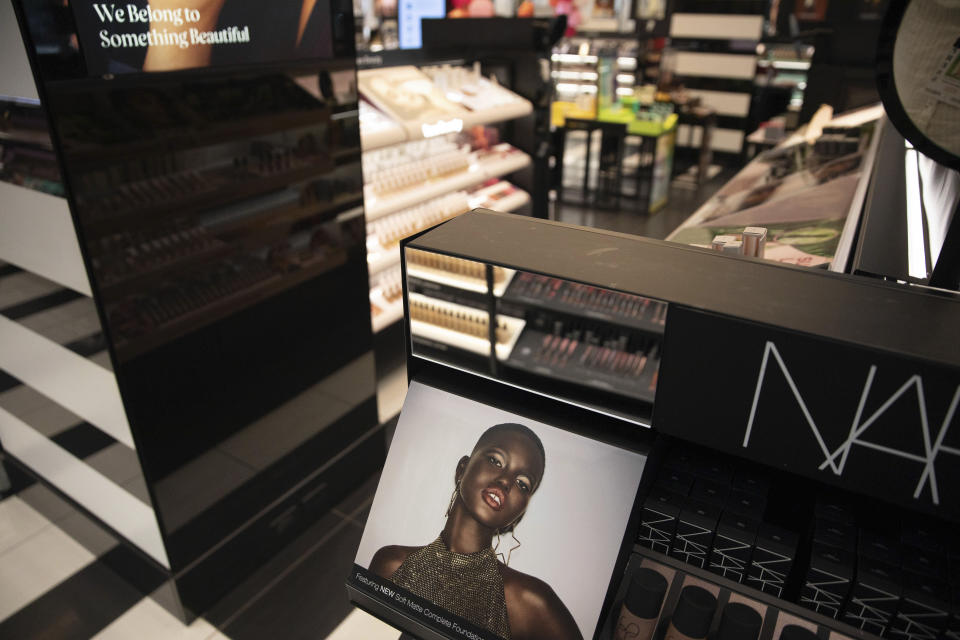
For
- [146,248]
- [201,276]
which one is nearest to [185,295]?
[201,276]

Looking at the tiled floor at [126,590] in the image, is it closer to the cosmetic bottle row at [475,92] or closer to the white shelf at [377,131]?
the white shelf at [377,131]

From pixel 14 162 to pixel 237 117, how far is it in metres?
0.65

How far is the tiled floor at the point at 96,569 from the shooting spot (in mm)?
2098

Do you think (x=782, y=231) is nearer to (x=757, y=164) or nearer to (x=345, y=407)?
(x=757, y=164)

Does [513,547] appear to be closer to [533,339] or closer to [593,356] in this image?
[533,339]

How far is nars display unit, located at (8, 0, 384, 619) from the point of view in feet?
5.71

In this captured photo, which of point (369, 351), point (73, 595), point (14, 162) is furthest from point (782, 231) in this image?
point (73, 595)

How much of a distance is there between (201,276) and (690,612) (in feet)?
5.93

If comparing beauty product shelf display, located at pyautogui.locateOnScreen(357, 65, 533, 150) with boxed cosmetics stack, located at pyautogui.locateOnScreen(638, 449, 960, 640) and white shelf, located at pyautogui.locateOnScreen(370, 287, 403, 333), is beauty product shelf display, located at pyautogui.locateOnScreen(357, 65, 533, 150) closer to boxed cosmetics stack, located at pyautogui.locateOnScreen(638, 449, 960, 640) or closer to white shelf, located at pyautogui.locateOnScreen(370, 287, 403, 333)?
white shelf, located at pyautogui.locateOnScreen(370, 287, 403, 333)

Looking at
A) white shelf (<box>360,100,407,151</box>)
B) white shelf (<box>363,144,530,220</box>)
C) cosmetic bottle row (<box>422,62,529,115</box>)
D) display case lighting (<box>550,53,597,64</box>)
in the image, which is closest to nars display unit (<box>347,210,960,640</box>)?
white shelf (<box>360,100,407,151</box>)

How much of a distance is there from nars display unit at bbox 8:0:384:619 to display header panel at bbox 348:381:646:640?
1156 millimetres

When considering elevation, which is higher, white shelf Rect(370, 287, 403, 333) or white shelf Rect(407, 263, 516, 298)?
white shelf Rect(407, 263, 516, 298)

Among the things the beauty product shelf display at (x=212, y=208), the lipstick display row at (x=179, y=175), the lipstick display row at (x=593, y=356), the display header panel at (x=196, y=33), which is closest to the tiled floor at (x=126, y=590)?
the beauty product shelf display at (x=212, y=208)

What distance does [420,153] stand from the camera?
3.90 meters
